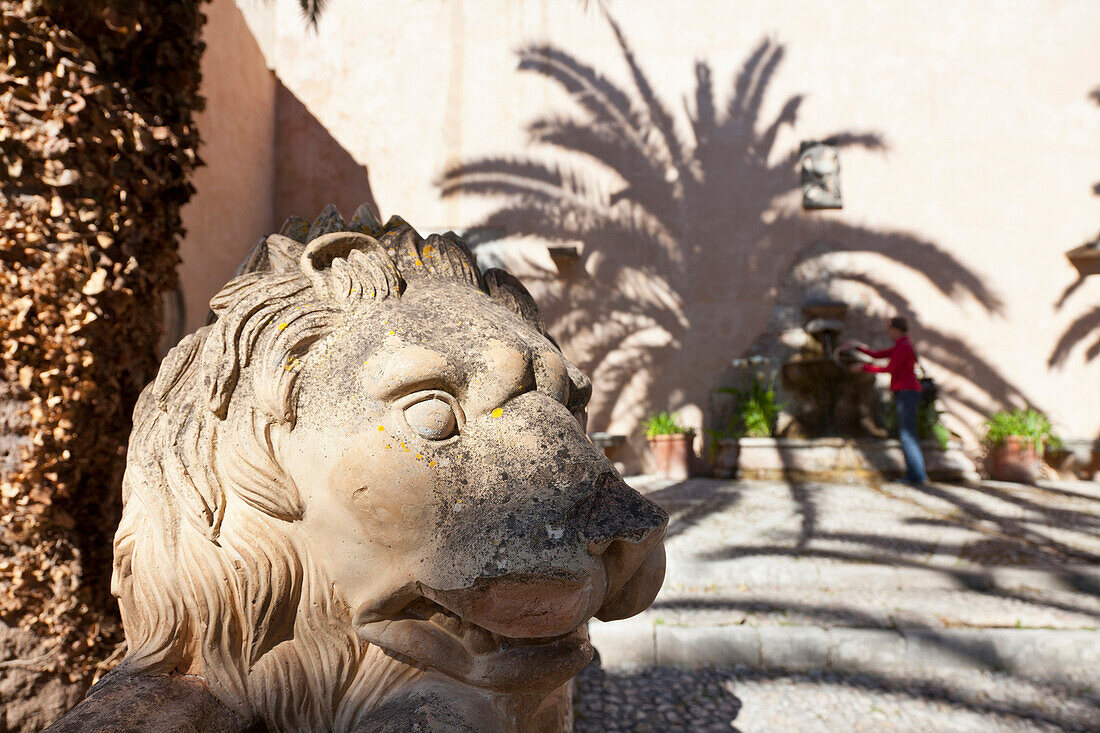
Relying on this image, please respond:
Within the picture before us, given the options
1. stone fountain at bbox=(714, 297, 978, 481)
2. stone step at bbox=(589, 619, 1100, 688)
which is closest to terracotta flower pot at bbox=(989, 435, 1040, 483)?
stone fountain at bbox=(714, 297, 978, 481)

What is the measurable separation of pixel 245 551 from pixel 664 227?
7823 mm

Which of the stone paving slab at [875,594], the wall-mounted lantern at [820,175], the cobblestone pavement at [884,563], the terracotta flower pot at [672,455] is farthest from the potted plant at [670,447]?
the wall-mounted lantern at [820,175]

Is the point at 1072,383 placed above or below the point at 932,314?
below

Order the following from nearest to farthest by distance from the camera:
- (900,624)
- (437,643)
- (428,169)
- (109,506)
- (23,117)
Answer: (437,643) → (23,117) → (109,506) → (900,624) → (428,169)

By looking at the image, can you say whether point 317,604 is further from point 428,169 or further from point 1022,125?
point 1022,125

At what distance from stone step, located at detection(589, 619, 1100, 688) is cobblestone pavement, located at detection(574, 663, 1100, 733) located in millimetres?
61

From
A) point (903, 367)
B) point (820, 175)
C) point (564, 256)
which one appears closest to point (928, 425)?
point (903, 367)

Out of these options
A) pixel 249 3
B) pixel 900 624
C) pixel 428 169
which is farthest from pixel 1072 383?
pixel 249 3

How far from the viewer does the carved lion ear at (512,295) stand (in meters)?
1.27

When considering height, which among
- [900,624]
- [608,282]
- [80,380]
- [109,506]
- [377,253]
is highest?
[608,282]

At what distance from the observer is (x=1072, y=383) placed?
795 cm

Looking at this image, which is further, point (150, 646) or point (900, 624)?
point (900, 624)

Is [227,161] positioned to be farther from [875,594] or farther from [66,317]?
[875,594]

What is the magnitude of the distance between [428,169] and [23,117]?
6712mm
